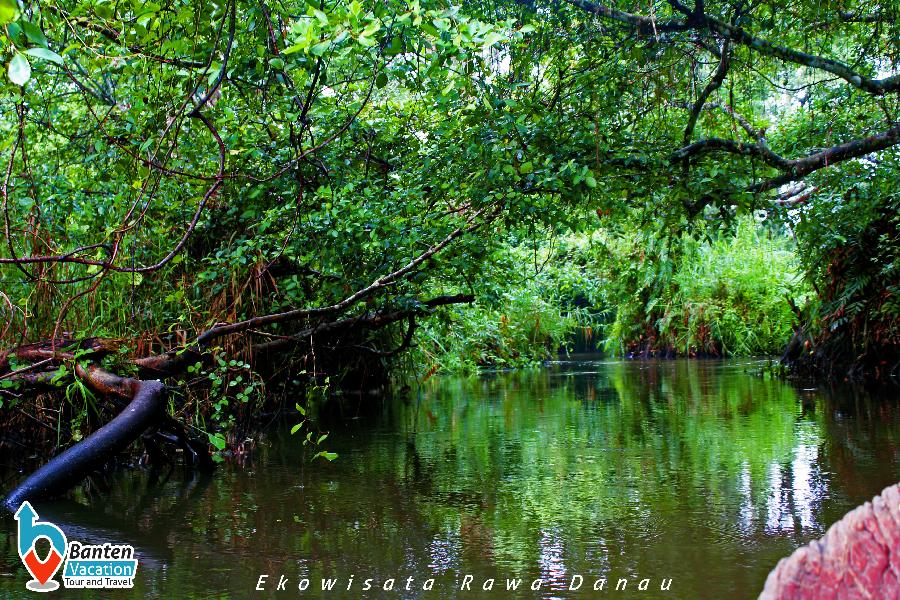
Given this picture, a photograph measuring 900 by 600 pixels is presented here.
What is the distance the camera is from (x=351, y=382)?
33.0 ft

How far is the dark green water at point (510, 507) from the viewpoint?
3125 mm

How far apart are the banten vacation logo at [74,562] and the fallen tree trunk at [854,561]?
2.50 meters

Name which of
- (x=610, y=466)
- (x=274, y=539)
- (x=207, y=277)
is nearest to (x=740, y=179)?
(x=610, y=466)

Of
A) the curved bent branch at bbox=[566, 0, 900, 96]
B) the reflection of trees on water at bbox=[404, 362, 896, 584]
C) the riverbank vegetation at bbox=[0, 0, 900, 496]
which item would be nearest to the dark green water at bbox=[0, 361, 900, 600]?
the reflection of trees on water at bbox=[404, 362, 896, 584]

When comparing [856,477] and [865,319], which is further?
[865,319]

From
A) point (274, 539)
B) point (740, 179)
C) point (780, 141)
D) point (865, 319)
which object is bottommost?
point (274, 539)

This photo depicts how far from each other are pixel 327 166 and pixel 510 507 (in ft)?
10.8

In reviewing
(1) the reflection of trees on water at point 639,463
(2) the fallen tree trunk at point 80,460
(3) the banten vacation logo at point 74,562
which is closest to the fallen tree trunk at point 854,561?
(1) the reflection of trees on water at point 639,463

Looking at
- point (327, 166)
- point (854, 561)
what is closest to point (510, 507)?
point (854, 561)

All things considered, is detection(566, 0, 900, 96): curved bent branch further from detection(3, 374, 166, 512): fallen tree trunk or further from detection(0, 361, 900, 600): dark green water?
detection(3, 374, 166, 512): fallen tree trunk

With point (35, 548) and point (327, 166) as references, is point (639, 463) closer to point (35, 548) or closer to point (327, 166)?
point (327, 166)

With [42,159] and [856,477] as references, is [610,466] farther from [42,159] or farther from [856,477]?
[42,159]

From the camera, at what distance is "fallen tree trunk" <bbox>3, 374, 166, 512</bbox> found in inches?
166

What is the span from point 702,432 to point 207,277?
377 cm
